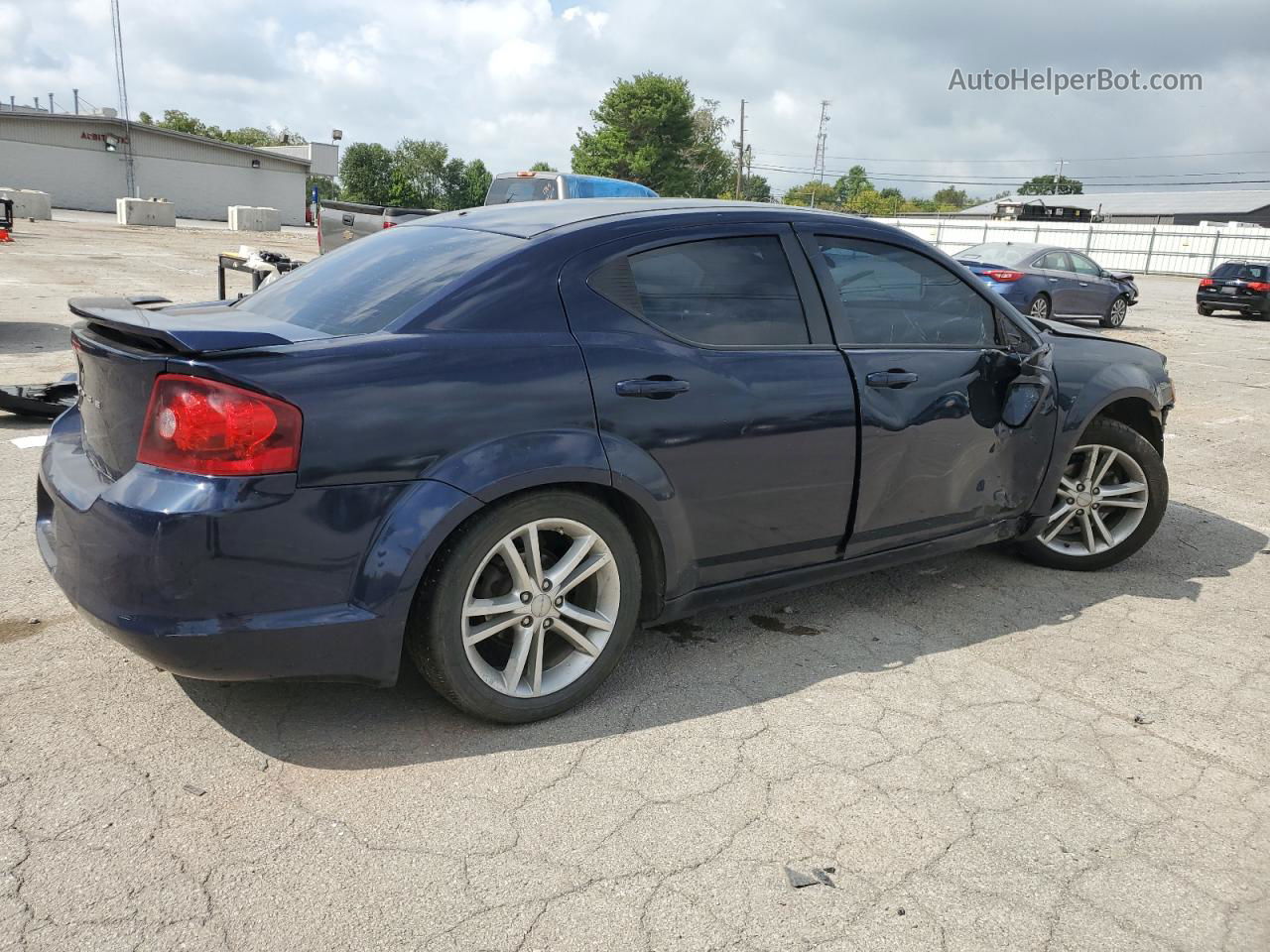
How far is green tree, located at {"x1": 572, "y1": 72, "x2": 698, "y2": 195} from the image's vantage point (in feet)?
244

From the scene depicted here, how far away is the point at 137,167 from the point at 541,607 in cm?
5925

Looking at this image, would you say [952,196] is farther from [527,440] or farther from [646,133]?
[527,440]

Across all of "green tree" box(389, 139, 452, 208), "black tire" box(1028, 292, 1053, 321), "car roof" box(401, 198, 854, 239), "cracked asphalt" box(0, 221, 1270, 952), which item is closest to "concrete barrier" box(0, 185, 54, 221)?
"black tire" box(1028, 292, 1053, 321)

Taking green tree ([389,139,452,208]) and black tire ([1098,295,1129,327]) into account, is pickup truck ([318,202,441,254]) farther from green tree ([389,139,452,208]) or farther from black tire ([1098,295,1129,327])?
green tree ([389,139,452,208])

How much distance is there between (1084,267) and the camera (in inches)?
720

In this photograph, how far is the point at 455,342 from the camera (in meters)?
2.87

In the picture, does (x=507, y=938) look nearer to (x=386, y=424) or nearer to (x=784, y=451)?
(x=386, y=424)

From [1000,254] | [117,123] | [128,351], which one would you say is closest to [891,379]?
[128,351]

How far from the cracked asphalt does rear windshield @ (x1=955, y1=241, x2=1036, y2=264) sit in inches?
554

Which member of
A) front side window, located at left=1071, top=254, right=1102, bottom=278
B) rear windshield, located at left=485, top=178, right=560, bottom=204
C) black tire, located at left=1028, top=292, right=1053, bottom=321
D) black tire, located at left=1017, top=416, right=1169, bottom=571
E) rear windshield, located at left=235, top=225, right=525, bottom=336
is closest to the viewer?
rear windshield, located at left=235, top=225, right=525, bottom=336

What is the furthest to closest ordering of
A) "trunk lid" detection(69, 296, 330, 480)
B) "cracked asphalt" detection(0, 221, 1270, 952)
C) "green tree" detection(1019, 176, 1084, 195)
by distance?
1. "green tree" detection(1019, 176, 1084, 195)
2. "trunk lid" detection(69, 296, 330, 480)
3. "cracked asphalt" detection(0, 221, 1270, 952)

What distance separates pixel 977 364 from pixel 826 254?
0.84 meters

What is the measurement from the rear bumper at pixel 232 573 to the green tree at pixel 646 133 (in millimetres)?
73561

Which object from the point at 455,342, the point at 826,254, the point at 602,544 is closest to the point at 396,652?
the point at 602,544
